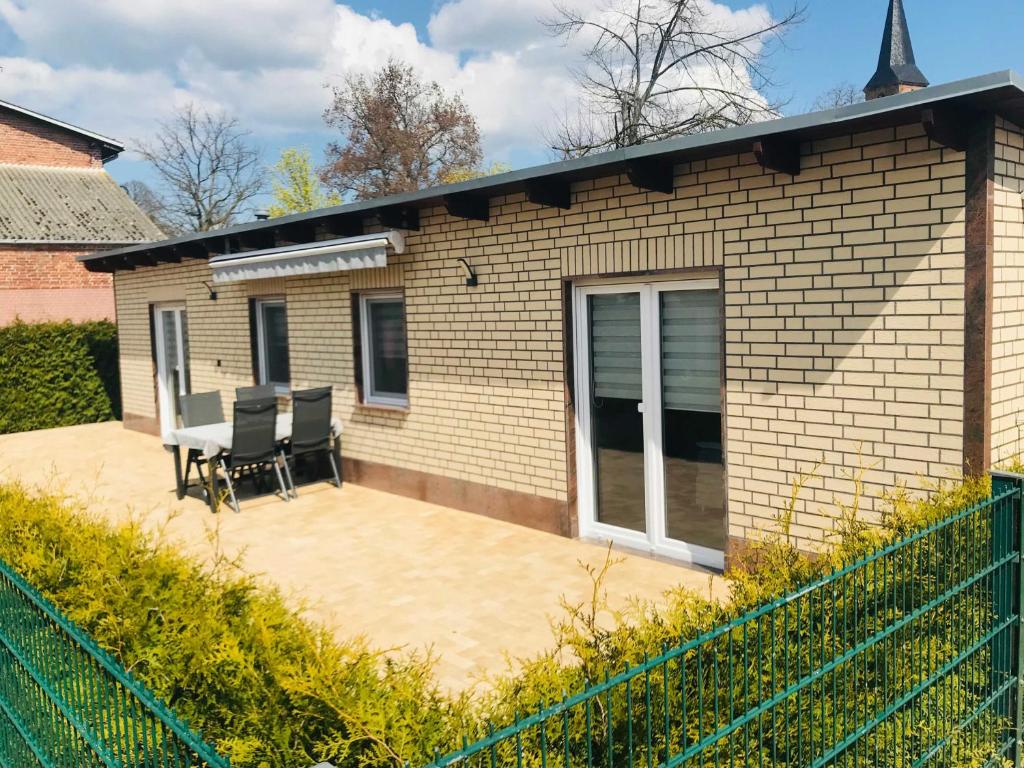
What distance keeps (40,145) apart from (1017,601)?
103 ft

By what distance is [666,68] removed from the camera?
80.7 feet

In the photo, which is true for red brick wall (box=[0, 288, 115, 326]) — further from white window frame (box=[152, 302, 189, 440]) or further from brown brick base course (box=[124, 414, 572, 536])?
brown brick base course (box=[124, 414, 572, 536])

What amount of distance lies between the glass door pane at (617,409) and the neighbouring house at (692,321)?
0.9 inches

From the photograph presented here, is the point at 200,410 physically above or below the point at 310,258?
below

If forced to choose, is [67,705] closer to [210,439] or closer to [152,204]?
[210,439]

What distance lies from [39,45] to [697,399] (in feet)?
171

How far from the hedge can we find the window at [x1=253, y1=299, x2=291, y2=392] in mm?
8159

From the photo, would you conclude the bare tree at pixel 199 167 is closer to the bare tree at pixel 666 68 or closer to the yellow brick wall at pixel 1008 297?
the bare tree at pixel 666 68

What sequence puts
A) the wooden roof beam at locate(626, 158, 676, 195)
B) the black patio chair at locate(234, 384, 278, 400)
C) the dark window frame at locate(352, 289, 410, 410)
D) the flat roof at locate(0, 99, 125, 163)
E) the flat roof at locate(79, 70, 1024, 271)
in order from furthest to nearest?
the flat roof at locate(0, 99, 125, 163)
the black patio chair at locate(234, 384, 278, 400)
the dark window frame at locate(352, 289, 410, 410)
the wooden roof beam at locate(626, 158, 676, 195)
the flat roof at locate(79, 70, 1024, 271)

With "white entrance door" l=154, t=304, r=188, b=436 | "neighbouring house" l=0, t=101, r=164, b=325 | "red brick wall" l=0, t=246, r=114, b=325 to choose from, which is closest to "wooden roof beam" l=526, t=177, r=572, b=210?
"white entrance door" l=154, t=304, r=188, b=436

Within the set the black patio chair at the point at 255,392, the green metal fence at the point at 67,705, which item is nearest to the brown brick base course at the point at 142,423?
the black patio chair at the point at 255,392

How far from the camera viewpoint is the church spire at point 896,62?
58.2 ft

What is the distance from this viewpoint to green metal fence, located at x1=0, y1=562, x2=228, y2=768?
2.31 m

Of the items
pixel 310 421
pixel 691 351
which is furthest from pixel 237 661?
pixel 310 421
